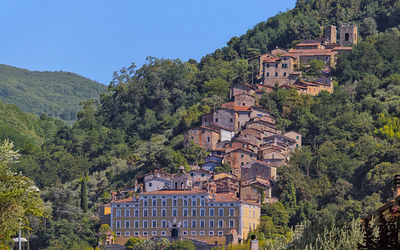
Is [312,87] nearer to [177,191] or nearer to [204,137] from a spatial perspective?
[204,137]

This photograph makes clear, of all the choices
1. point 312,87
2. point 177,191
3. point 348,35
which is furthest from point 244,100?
point 348,35

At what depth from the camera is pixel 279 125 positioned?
4505 inches

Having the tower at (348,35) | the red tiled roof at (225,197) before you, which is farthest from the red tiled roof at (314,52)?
the red tiled roof at (225,197)

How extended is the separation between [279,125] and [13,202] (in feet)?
272

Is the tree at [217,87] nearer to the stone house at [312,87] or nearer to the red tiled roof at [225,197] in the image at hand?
the stone house at [312,87]

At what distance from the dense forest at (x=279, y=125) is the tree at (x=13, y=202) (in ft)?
155

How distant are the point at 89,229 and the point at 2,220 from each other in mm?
69260

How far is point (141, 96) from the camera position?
444 feet

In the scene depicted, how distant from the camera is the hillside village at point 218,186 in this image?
318ft

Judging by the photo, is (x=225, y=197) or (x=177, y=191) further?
(x=177, y=191)

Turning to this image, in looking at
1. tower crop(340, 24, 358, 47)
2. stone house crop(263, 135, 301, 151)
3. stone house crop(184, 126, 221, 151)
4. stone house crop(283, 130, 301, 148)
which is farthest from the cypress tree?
tower crop(340, 24, 358, 47)

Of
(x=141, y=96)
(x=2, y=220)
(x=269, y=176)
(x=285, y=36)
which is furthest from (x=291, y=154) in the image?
(x=2, y=220)

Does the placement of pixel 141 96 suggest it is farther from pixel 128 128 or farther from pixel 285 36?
pixel 285 36

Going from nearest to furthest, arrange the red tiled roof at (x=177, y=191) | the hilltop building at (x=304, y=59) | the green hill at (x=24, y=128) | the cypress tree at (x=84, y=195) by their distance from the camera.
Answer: the red tiled roof at (x=177, y=191)
the cypress tree at (x=84, y=195)
the hilltop building at (x=304, y=59)
the green hill at (x=24, y=128)
